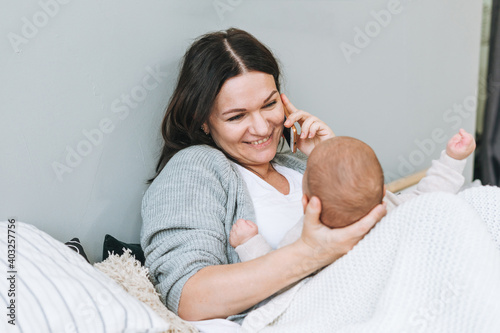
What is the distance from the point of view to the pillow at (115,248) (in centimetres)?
125

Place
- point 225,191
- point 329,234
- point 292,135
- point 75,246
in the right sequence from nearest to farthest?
point 329,234 → point 75,246 → point 225,191 → point 292,135

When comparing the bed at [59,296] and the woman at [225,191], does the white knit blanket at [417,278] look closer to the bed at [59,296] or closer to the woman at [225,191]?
the woman at [225,191]

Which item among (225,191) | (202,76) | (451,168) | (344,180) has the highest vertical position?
(202,76)

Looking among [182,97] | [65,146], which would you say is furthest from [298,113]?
[65,146]

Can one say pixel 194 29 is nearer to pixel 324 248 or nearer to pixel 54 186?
pixel 54 186

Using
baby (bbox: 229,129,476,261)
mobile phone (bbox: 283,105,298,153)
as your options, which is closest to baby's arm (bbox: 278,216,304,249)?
baby (bbox: 229,129,476,261)

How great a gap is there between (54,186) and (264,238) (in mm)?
566

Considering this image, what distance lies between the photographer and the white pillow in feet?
2.77

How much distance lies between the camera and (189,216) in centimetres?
119

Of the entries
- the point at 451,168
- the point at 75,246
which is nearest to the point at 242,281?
the point at 75,246

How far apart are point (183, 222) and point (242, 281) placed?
22 centimetres

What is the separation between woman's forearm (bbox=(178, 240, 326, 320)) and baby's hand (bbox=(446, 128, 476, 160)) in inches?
22.6

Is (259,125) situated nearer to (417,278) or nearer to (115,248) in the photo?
(115,248)

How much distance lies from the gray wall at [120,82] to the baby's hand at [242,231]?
372 millimetres
